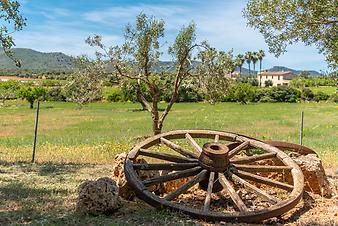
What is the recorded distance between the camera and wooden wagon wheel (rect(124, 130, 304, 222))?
205 inches

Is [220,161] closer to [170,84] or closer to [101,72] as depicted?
[101,72]

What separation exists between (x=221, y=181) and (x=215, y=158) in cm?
36

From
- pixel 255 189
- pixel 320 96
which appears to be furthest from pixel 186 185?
pixel 320 96

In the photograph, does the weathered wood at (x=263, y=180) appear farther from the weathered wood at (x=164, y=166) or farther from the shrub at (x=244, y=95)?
the shrub at (x=244, y=95)

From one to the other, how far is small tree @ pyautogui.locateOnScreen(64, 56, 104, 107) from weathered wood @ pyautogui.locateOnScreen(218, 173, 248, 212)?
8881mm

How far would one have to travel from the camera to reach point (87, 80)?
45.8 ft

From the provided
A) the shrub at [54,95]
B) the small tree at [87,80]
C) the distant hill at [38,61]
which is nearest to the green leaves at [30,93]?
the distant hill at [38,61]

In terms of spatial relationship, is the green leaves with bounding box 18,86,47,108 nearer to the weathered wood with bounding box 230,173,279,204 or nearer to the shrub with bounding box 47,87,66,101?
the shrub with bounding box 47,87,66,101

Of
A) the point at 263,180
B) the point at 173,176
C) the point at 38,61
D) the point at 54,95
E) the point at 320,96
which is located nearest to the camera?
the point at 173,176

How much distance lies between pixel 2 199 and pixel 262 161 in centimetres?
450

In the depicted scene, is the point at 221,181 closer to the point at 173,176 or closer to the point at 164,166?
the point at 173,176

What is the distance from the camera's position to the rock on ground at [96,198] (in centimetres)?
511

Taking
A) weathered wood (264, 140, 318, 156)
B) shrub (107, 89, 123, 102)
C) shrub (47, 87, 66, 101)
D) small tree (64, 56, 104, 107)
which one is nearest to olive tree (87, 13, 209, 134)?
small tree (64, 56, 104, 107)

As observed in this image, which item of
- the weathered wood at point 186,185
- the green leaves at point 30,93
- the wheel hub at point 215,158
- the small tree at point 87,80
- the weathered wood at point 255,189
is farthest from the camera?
the green leaves at point 30,93
